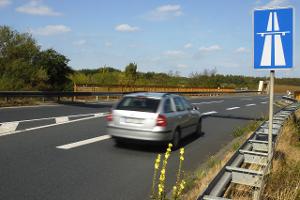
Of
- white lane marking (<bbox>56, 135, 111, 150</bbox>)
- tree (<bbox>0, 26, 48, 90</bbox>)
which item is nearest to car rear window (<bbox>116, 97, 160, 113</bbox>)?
white lane marking (<bbox>56, 135, 111, 150</bbox>)

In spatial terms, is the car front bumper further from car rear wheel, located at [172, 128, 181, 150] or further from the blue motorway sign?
the blue motorway sign

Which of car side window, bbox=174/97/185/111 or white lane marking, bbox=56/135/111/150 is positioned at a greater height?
car side window, bbox=174/97/185/111

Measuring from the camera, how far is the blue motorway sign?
265 inches

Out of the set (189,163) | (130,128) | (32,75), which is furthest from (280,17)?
(32,75)

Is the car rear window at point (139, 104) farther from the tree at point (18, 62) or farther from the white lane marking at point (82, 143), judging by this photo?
the tree at point (18, 62)

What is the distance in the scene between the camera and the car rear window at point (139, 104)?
10070 mm

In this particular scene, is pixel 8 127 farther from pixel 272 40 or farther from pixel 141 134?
pixel 272 40

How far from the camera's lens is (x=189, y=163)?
9.02m

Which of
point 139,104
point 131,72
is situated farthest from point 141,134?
point 131,72

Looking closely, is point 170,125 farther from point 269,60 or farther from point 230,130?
point 230,130

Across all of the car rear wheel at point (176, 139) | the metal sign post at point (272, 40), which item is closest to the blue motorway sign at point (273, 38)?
the metal sign post at point (272, 40)

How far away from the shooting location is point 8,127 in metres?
12.7

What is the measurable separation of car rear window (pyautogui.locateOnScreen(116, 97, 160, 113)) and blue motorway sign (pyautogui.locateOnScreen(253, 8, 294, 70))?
12.0 ft

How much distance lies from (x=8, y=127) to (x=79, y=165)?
218 inches
